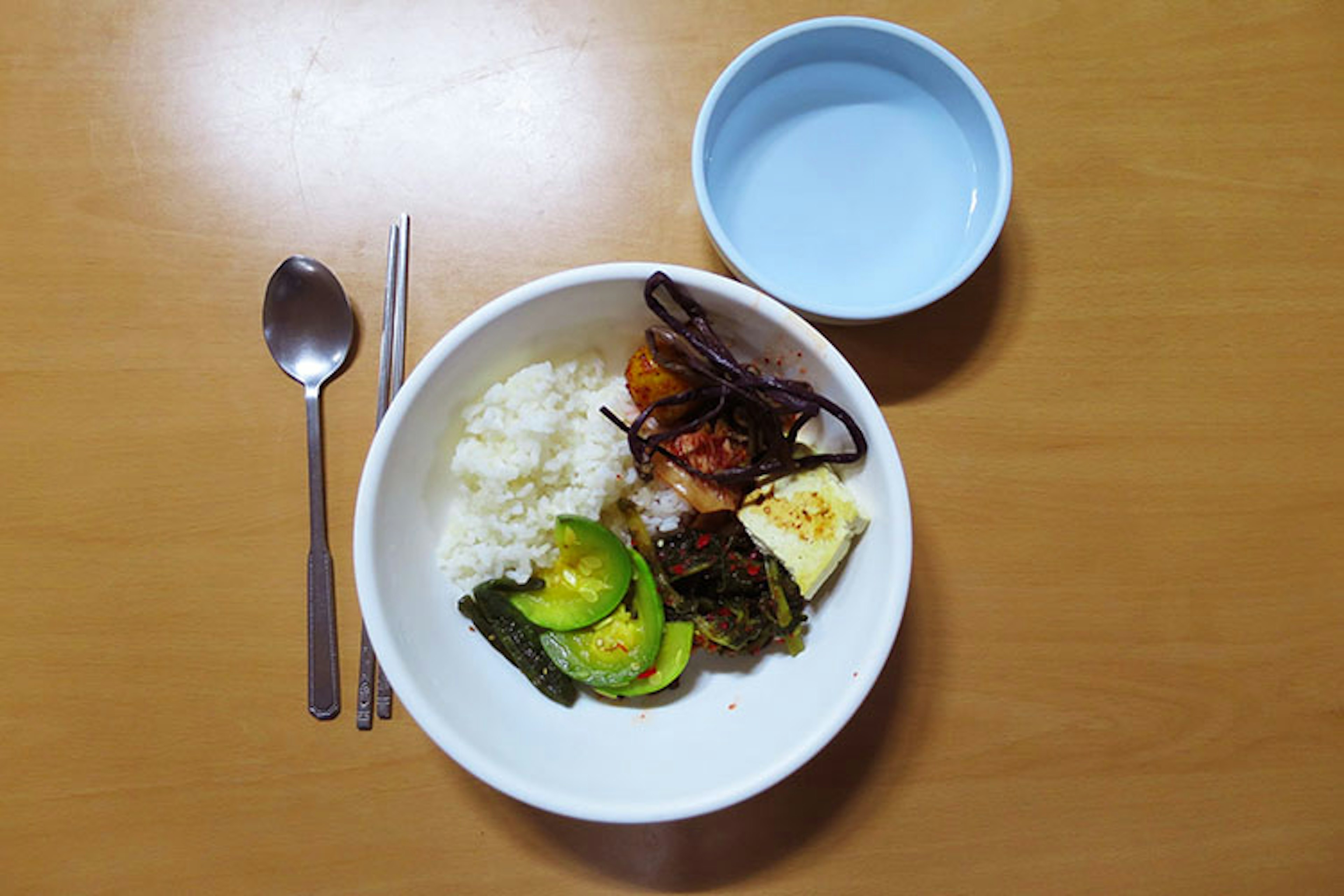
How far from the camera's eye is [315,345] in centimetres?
141

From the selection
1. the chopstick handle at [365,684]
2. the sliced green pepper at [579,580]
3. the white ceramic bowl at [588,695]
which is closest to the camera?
the white ceramic bowl at [588,695]

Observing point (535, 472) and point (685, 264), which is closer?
point (535, 472)

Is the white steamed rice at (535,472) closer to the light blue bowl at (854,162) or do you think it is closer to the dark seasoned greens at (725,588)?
the dark seasoned greens at (725,588)

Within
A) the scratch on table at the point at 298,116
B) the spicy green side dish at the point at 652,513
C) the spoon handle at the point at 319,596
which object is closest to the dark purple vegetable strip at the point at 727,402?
the spicy green side dish at the point at 652,513

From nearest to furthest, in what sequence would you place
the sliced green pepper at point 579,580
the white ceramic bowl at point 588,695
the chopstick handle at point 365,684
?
1. the white ceramic bowl at point 588,695
2. the sliced green pepper at point 579,580
3. the chopstick handle at point 365,684

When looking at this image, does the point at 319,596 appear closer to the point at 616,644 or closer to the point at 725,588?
the point at 616,644

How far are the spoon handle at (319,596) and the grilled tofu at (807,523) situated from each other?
65cm

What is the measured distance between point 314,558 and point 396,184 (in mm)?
599

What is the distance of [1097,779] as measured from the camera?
1489 millimetres

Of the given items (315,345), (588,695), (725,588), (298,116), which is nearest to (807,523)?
(725,588)

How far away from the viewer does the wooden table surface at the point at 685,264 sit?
4.69 ft

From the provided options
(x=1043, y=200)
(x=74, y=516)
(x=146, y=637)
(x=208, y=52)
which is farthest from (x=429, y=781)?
(x=1043, y=200)

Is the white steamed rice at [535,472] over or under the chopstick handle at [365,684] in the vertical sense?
over

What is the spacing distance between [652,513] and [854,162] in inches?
24.7
